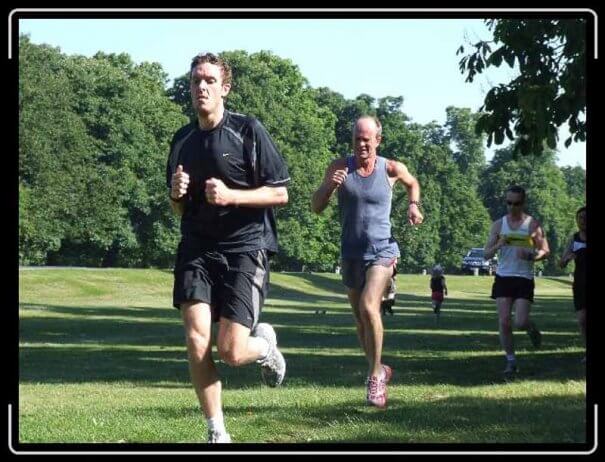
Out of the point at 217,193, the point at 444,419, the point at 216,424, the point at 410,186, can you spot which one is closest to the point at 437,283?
the point at 410,186

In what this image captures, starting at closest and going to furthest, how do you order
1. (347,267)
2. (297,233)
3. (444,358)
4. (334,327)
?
1. (347,267)
2. (444,358)
3. (334,327)
4. (297,233)

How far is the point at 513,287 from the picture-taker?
13.9 m

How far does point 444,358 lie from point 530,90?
500 centimetres

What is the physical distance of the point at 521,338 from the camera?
23016 millimetres

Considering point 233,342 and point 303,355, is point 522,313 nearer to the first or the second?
point 303,355

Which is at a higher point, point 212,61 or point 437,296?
point 212,61

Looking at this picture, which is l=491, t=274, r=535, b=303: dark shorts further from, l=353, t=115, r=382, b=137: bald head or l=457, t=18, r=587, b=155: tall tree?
l=353, t=115, r=382, b=137: bald head

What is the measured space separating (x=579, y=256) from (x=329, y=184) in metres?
6.29

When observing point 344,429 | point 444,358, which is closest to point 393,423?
point 344,429

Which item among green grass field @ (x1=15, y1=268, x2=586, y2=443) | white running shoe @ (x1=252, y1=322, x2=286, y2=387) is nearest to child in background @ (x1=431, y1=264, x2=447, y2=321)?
green grass field @ (x1=15, y1=268, x2=586, y2=443)

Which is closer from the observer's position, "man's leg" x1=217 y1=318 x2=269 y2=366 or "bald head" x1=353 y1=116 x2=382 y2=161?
"man's leg" x1=217 y1=318 x2=269 y2=366

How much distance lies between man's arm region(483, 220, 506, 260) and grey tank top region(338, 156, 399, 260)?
3.16 metres

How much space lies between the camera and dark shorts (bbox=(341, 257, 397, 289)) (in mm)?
10828
